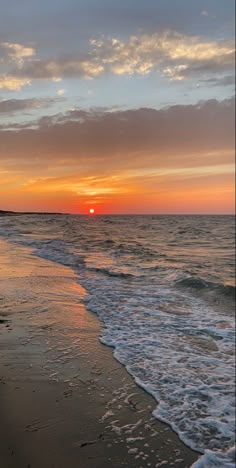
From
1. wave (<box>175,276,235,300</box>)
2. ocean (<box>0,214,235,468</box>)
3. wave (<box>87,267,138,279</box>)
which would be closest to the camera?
ocean (<box>0,214,235,468</box>)

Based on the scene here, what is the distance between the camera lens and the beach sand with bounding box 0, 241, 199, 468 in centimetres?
354

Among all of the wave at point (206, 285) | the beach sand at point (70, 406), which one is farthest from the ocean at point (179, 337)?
the beach sand at point (70, 406)

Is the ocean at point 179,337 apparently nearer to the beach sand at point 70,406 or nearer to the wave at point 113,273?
the wave at point 113,273

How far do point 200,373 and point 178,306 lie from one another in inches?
165

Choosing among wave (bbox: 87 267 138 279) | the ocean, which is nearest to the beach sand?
the ocean

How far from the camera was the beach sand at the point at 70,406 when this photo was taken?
354 cm

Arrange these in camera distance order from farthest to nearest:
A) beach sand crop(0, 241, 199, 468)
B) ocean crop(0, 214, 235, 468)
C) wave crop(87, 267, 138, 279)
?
wave crop(87, 267, 138, 279) < ocean crop(0, 214, 235, 468) < beach sand crop(0, 241, 199, 468)

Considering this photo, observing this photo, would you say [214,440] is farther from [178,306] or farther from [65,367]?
[178,306]

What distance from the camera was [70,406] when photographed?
4.33m

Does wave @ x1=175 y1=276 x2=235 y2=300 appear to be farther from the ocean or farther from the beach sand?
the beach sand

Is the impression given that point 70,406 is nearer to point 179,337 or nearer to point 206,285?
point 179,337

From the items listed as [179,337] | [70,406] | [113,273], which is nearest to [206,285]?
[113,273]

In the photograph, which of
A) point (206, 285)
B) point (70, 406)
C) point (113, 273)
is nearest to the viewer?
point (70, 406)

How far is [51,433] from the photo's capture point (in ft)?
12.4
